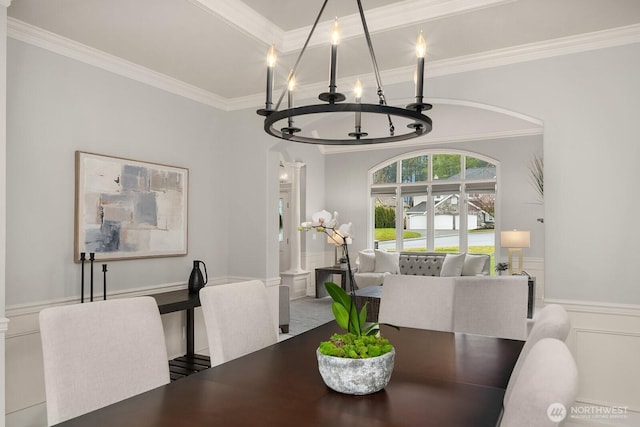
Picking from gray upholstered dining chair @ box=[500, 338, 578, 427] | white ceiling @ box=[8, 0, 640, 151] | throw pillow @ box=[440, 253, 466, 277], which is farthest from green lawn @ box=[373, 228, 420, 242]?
gray upholstered dining chair @ box=[500, 338, 578, 427]

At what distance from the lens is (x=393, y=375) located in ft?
5.73

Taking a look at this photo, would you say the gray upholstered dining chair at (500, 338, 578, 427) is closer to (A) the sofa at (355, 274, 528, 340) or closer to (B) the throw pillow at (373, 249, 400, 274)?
(A) the sofa at (355, 274, 528, 340)

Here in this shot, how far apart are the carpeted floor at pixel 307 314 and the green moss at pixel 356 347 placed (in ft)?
12.3

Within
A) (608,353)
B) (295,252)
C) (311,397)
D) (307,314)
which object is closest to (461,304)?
(608,353)

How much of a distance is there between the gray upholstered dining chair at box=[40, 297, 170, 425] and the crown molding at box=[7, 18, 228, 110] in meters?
2.09

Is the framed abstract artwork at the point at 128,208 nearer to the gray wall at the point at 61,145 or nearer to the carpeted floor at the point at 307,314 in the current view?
the gray wall at the point at 61,145

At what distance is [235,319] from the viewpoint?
2297 millimetres

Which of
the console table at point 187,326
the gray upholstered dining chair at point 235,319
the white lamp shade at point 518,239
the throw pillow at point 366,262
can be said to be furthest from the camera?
the throw pillow at point 366,262

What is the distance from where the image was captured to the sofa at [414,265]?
7.00 meters

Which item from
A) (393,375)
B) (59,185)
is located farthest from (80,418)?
(59,185)

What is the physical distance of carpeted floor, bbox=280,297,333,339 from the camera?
18.8 ft

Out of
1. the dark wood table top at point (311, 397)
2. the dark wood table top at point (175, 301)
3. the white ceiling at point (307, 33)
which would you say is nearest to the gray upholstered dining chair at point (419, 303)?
the dark wood table top at point (311, 397)

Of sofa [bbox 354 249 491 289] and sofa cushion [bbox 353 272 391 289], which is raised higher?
sofa [bbox 354 249 491 289]

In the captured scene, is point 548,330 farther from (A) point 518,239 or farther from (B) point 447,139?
(B) point 447,139
